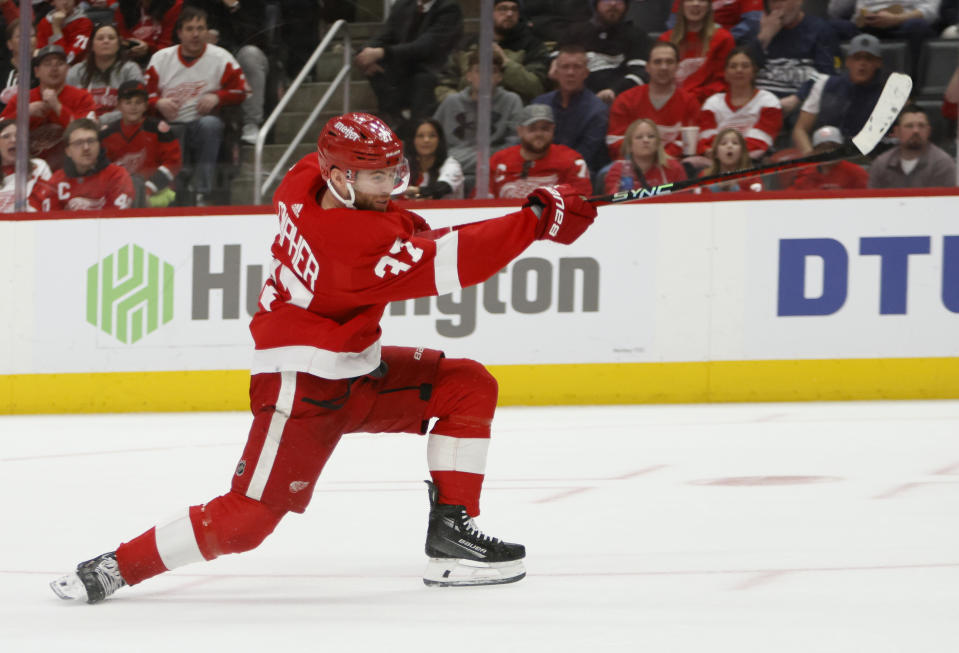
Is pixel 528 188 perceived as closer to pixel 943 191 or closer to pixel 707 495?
pixel 943 191

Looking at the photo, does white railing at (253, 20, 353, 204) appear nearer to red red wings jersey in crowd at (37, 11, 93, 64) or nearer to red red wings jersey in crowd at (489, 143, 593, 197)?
red red wings jersey in crowd at (489, 143, 593, 197)

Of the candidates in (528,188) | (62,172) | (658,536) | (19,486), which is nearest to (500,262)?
(658,536)

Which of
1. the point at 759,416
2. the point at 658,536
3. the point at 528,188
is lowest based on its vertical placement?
the point at 759,416

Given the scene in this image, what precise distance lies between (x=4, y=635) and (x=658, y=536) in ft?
5.26

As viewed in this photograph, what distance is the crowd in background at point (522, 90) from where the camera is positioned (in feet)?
20.8

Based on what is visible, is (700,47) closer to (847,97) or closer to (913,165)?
(847,97)

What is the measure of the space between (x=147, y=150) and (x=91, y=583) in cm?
443

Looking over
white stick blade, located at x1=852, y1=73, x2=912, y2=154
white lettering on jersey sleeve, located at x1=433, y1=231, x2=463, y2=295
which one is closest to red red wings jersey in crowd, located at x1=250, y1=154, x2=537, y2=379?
white lettering on jersey sleeve, located at x1=433, y1=231, x2=463, y2=295

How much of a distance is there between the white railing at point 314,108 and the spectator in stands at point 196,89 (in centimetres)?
26

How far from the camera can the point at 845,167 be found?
6.44m

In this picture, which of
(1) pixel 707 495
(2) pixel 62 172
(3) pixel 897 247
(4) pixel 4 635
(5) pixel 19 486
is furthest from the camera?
(2) pixel 62 172

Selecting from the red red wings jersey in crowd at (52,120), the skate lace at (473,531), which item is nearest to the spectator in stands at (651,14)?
the red red wings jersey in crowd at (52,120)

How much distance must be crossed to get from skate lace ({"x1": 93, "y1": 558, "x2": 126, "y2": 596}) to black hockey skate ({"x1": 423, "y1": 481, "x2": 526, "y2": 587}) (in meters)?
0.66

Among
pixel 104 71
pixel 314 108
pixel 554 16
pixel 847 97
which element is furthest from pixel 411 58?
pixel 847 97
